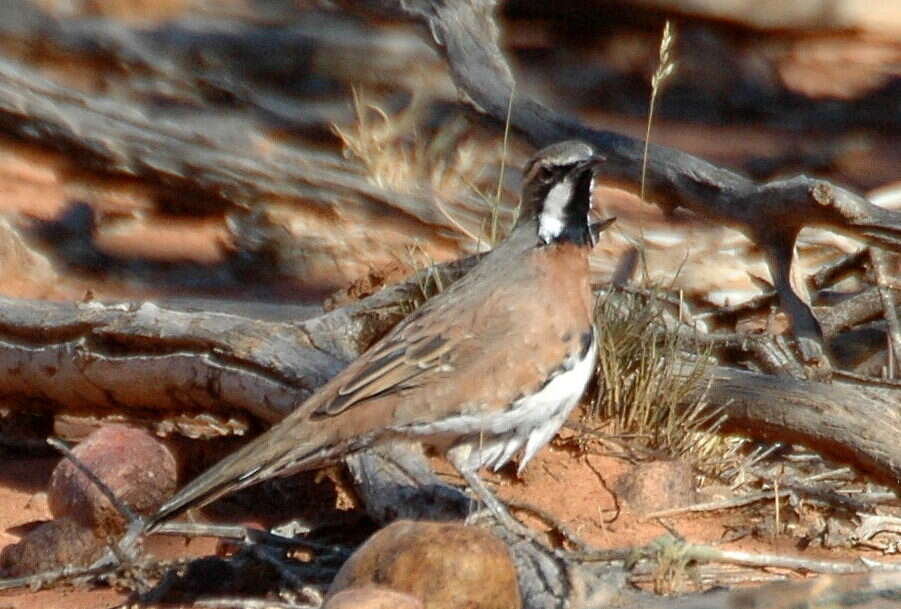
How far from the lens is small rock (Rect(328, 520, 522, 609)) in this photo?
4844 millimetres

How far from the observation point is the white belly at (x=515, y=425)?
5578 mm

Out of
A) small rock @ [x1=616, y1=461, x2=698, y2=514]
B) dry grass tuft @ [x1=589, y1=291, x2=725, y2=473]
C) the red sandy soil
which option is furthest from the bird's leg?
dry grass tuft @ [x1=589, y1=291, x2=725, y2=473]

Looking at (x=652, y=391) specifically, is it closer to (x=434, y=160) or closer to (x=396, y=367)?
(x=396, y=367)

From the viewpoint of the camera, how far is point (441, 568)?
4.86 metres

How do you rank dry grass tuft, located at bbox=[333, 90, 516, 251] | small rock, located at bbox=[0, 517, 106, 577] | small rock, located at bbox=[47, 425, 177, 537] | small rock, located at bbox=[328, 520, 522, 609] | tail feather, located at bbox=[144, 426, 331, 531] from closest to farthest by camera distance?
1. small rock, located at bbox=[328, 520, 522, 609]
2. tail feather, located at bbox=[144, 426, 331, 531]
3. small rock, located at bbox=[0, 517, 106, 577]
4. small rock, located at bbox=[47, 425, 177, 537]
5. dry grass tuft, located at bbox=[333, 90, 516, 251]

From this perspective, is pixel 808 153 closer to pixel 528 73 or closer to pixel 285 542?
pixel 528 73

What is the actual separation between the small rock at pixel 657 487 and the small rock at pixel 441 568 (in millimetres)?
1455

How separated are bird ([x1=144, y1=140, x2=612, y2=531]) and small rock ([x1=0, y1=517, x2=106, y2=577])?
0.63m

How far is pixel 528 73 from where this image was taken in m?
15.0

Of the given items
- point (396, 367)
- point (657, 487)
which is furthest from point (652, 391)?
point (396, 367)

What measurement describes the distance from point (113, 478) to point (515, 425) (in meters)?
1.80

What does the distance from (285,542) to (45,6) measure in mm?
7951

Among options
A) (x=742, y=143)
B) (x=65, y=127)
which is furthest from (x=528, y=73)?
(x=65, y=127)

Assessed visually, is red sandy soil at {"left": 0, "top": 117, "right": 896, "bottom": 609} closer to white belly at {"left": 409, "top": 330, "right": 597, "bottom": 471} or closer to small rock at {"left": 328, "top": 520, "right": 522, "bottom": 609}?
white belly at {"left": 409, "top": 330, "right": 597, "bottom": 471}
